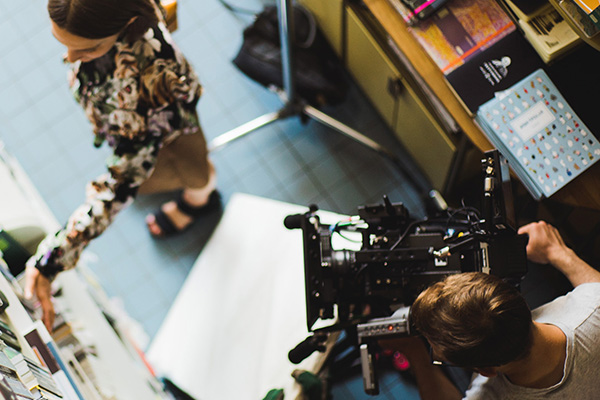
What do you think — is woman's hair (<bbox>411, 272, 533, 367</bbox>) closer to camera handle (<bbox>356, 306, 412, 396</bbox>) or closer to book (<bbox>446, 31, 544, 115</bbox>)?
camera handle (<bbox>356, 306, 412, 396</bbox>)

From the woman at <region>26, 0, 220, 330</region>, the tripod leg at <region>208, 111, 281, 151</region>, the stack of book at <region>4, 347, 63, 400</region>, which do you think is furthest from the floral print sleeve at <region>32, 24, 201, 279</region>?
the tripod leg at <region>208, 111, 281, 151</region>

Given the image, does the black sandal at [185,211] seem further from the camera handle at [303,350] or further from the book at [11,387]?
the book at [11,387]

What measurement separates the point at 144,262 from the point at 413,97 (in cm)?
156

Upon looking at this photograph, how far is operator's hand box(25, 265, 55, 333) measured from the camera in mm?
1834

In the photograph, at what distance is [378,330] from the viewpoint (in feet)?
4.96

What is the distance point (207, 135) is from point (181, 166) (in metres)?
0.71

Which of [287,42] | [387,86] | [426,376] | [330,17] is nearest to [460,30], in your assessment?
[387,86]

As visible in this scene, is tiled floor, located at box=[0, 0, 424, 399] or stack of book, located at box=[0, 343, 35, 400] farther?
tiled floor, located at box=[0, 0, 424, 399]

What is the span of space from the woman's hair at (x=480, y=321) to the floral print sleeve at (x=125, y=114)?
1.10 m

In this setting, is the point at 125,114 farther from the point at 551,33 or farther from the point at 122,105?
the point at 551,33

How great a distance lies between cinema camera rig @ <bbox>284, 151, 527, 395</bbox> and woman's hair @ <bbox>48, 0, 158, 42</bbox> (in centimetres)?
80

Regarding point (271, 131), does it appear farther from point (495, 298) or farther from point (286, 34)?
point (495, 298)

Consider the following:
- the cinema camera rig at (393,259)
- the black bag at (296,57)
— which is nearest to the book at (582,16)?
the cinema camera rig at (393,259)

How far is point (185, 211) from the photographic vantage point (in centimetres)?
284
